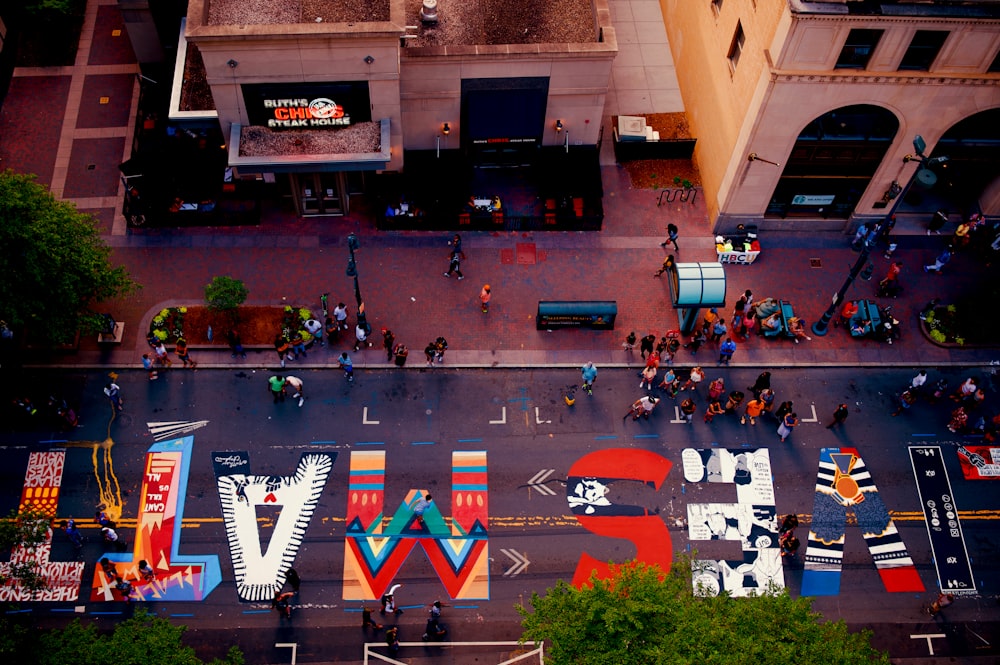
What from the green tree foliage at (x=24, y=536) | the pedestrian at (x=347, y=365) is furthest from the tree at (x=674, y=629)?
the green tree foliage at (x=24, y=536)

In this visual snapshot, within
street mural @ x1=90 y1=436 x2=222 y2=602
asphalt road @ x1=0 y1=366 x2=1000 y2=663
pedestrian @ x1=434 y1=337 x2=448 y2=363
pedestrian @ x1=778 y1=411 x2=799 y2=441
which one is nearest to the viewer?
street mural @ x1=90 y1=436 x2=222 y2=602

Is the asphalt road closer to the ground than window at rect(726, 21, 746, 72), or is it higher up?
closer to the ground

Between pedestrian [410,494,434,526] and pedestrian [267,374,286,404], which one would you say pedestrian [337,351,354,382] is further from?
pedestrian [410,494,434,526]

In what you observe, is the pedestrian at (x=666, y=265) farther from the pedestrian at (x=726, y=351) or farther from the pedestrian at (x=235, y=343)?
the pedestrian at (x=235, y=343)

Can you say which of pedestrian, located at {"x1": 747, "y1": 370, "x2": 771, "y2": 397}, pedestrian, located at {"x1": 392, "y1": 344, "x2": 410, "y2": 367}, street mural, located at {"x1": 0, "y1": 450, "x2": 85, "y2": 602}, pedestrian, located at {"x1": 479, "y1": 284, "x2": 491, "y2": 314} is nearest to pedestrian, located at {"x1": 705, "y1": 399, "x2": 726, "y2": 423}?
pedestrian, located at {"x1": 747, "y1": 370, "x2": 771, "y2": 397}

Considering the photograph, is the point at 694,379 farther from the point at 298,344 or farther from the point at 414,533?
the point at 298,344

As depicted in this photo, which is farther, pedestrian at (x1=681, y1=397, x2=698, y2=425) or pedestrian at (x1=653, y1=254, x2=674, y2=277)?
pedestrian at (x1=653, y1=254, x2=674, y2=277)
